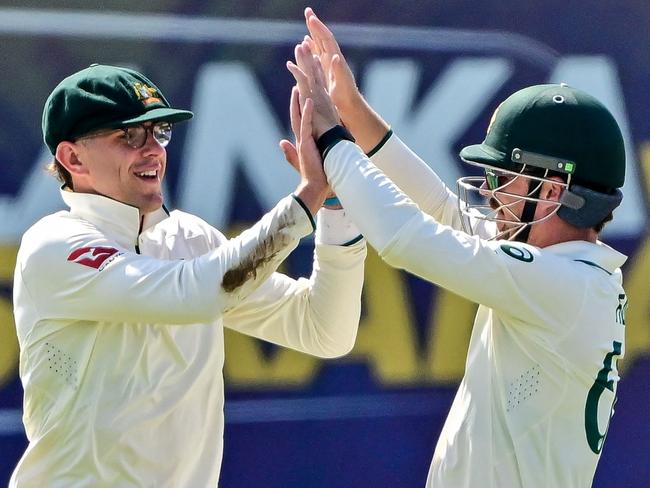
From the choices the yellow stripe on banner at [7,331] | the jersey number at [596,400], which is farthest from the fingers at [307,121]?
the yellow stripe on banner at [7,331]

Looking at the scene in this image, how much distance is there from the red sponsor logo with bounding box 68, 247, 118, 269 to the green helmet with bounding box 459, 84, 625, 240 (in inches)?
30.5

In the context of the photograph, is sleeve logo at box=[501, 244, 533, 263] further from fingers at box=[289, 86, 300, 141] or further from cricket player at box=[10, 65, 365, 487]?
fingers at box=[289, 86, 300, 141]

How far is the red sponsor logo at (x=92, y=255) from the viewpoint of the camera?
2.19 meters

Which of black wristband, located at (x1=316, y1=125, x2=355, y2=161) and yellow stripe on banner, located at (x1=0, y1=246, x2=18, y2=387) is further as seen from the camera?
yellow stripe on banner, located at (x1=0, y1=246, x2=18, y2=387)

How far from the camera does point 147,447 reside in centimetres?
223

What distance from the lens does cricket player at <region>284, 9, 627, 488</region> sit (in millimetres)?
2082

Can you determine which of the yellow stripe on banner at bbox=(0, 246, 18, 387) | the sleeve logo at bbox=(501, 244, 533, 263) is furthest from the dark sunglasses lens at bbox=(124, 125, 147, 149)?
the yellow stripe on banner at bbox=(0, 246, 18, 387)

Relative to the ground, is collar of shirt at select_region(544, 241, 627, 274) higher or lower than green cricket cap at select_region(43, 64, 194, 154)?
lower

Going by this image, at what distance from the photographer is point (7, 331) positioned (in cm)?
340

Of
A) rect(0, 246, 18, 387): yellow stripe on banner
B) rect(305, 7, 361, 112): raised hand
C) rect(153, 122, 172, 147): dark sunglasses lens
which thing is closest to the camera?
rect(153, 122, 172, 147): dark sunglasses lens

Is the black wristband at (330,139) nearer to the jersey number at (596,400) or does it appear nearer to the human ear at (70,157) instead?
the human ear at (70,157)

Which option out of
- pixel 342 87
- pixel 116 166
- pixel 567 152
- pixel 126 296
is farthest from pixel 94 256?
pixel 567 152

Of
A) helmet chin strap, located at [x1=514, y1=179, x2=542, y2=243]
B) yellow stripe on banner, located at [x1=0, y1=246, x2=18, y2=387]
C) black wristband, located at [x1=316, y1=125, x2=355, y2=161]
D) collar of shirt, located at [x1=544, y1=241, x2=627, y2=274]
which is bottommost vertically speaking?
yellow stripe on banner, located at [x1=0, y1=246, x2=18, y2=387]

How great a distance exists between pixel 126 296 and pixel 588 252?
0.92m
